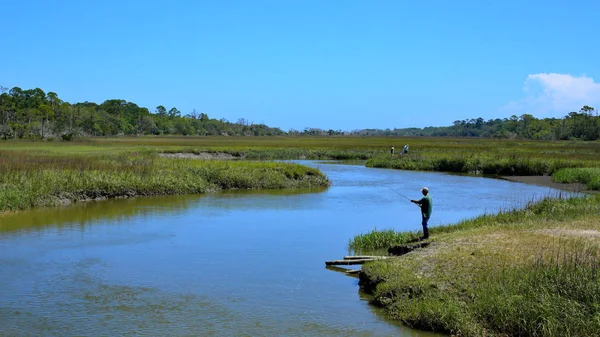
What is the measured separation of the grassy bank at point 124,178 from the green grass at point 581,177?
51.9 feet

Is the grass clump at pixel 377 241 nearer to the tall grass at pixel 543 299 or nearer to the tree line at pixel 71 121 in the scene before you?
the tall grass at pixel 543 299

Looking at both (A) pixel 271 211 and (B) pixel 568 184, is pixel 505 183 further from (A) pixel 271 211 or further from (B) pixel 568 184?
(A) pixel 271 211

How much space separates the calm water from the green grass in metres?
8.80

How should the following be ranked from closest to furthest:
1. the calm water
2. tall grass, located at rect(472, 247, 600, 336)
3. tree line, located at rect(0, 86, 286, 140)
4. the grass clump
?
tall grass, located at rect(472, 247, 600, 336) < the calm water < the grass clump < tree line, located at rect(0, 86, 286, 140)

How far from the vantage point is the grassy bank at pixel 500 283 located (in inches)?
383

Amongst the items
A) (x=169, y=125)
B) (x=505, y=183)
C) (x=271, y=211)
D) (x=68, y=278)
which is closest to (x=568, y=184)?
(x=505, y=183)

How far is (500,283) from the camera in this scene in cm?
1079

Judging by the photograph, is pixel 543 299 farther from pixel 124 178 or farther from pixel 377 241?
pixel 124 178

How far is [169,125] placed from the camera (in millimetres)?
160250

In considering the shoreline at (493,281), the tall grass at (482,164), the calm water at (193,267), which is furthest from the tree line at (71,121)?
the shoreline at (493,281)

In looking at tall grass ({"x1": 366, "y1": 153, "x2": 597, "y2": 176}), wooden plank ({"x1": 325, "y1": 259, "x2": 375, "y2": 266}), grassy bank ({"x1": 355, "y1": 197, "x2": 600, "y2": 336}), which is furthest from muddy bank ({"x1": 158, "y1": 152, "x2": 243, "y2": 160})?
grassy bank ({"x1": 355, "y1": 197, "x2": 600, "y2": 336})

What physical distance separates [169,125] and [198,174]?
130m

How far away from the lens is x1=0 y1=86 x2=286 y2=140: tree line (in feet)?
303

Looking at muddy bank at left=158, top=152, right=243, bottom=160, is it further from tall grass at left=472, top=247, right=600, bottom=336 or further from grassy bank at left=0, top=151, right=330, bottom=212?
tall grass at left=472, top=247, right=600, bottom=336
